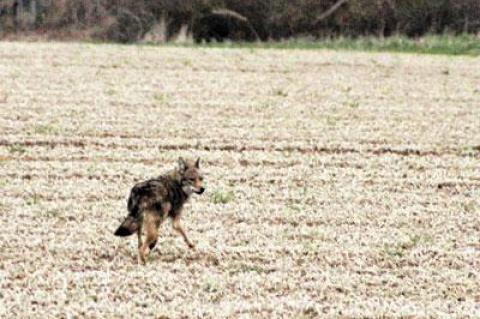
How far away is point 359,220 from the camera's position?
11688mm

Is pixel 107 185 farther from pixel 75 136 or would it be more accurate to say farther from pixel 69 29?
pixel 69 29

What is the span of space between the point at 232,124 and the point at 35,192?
6.65 metres

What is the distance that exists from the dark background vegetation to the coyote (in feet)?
97.7

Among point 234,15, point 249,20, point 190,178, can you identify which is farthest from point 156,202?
point 249,20

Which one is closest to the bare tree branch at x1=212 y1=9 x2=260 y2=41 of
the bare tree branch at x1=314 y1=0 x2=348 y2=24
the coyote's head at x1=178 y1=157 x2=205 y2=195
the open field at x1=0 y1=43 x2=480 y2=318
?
the bare tree branch at x1=314 y1=0 x2=348 y2=24

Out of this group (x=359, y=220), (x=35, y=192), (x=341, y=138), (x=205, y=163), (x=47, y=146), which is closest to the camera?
(x=359, y=220)

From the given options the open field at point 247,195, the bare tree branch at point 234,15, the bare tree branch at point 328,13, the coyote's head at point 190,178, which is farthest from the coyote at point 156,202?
the bare tree branch at point 328,13

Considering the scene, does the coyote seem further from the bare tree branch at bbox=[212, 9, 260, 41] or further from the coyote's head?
the bare tree branch at bbox=[212, 9, 260, 41]

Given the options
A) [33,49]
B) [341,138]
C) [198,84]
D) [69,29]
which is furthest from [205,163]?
[69,29]

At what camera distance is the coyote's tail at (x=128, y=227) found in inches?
364

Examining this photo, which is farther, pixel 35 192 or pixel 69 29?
pixel 69 29

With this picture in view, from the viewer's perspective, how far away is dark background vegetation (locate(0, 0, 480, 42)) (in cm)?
3997

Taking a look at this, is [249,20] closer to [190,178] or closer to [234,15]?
[234,15]

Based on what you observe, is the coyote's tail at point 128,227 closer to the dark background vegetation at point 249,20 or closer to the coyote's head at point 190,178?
the coyote's head at point 190,178
